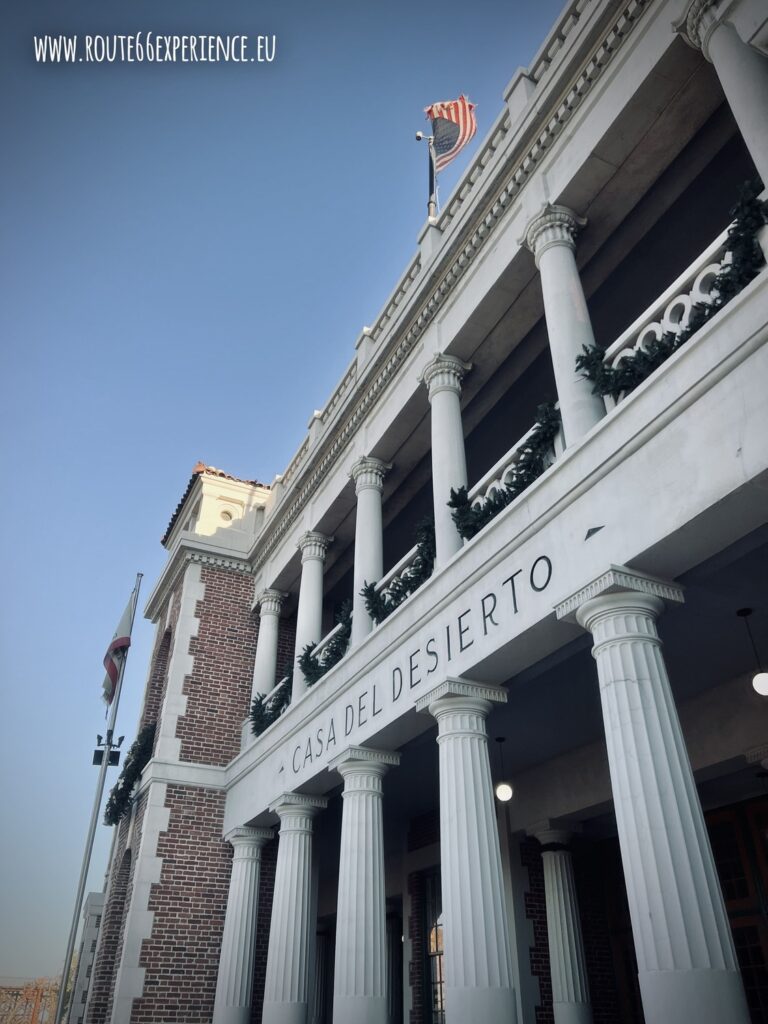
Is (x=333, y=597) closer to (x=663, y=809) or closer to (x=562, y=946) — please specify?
(x=562, y=946)

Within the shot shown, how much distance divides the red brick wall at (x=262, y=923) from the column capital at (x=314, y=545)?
527 cm

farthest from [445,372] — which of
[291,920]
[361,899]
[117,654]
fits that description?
[117,654]

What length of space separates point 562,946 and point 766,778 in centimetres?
397

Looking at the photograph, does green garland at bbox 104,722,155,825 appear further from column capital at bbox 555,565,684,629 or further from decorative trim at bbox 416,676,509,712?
column capital at bbox 555,565,684,629

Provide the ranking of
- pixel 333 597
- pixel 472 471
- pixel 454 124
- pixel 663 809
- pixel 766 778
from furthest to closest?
pixel 333 597, pixel 454 124, pixel 472 471, pixel 766 778, pixel 663 809

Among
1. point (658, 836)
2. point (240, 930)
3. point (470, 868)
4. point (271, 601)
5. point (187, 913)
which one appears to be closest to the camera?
point (658, 836)

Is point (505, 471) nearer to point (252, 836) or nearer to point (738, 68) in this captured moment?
point (738, 68)

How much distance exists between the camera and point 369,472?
12609 mm

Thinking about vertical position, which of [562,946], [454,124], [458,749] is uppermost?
[454,124]

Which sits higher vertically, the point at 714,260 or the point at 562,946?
the point at 714,260

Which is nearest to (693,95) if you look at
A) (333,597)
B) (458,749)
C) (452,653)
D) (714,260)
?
(714,260)

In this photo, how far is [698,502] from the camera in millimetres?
5633

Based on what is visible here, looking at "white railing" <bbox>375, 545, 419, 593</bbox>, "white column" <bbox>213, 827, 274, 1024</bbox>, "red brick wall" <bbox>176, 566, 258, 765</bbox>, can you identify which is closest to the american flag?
"white railing" <bbox>375, 545, 419, 593</bbox>

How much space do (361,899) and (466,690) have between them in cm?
323
